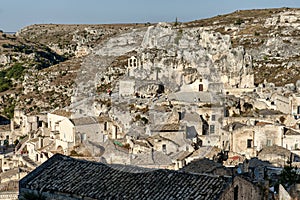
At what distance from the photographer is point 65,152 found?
23.9 m

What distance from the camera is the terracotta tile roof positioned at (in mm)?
10703

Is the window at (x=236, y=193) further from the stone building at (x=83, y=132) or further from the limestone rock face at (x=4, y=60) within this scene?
the limestone rock face at (x=4, y=60)

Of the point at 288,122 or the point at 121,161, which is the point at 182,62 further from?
the point at 121,161

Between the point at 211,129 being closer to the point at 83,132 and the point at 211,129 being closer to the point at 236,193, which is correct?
the point at 83,132

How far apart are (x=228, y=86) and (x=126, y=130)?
49.0 ft

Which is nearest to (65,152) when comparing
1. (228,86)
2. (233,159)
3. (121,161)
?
(121,161)

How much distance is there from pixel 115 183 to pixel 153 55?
898 inches

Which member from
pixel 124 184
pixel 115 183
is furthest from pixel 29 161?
pixel 124 184

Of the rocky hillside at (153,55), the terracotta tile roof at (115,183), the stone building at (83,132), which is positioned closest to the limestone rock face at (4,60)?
the rocky hillside at (153,55)

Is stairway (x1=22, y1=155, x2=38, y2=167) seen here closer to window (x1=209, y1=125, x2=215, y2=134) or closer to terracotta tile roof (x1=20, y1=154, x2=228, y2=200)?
window (x1=209, y1=125, x2=215, y2=134)

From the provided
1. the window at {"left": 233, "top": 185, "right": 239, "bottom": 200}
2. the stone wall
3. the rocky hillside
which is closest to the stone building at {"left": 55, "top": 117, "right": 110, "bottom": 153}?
the rocky hillside

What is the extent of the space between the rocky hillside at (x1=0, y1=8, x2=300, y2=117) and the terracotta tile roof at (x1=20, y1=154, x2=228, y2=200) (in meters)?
6.45

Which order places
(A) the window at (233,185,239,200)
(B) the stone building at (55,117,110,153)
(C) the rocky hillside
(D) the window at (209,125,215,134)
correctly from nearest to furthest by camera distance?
(A) the window at (233,185,239,200), (B) the stone building at (55,117,110,153), (D) the window at (209,125,215,134), (C) the rocky hillside

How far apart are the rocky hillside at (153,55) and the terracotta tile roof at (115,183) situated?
645 cm
